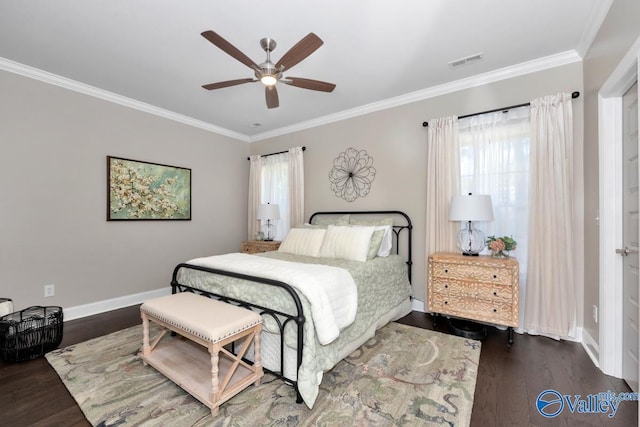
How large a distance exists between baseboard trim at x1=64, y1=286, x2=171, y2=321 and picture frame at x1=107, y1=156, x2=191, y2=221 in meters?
1.02

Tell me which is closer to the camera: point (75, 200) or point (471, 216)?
point (471, 216)

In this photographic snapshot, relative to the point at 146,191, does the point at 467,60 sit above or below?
above

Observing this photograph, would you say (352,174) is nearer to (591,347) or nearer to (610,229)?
(610,229)

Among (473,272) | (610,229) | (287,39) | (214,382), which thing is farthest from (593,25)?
(214,382)

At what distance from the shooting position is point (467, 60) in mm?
2820

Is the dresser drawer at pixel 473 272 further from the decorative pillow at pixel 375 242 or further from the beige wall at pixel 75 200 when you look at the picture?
the beige wall at pixel 75 200

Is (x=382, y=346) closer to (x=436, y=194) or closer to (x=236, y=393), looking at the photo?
(x=236, y=393)

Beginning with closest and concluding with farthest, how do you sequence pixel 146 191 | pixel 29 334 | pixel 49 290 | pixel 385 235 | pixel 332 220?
1. pixel 29 334
2. pixel 49 290
3. pixel 385 235
4. pixel 146 191
5. pixel 332 220

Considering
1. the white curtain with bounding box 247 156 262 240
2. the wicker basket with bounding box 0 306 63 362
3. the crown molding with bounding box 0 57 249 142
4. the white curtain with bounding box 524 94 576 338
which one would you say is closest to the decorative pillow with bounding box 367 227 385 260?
the white curtain with bounding box 524 94 576 338

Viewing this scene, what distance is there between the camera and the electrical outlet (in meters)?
3.12

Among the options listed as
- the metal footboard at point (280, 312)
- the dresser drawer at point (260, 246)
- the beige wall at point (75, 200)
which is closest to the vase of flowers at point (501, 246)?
the metal footboard at point (280, 312)

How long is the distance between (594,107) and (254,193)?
175 inches

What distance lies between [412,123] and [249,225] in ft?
10.6

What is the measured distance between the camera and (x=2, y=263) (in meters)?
2.86
